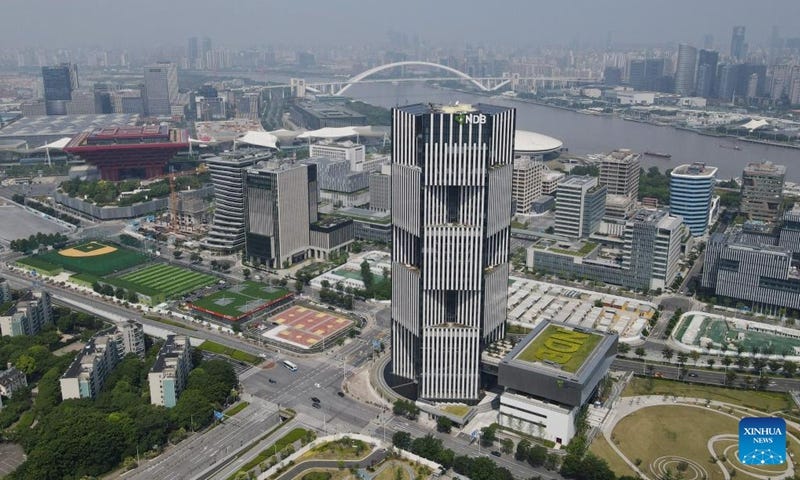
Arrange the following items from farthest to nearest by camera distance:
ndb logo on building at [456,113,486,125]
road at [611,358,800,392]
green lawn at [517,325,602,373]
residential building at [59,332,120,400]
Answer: road at [611,358,800,392]
residential building at [59,332,120,400]
green lawn at [517,325,602,373]
ndb logo on building at [456,113,486,125]

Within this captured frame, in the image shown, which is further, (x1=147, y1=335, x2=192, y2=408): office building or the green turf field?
the green turf field

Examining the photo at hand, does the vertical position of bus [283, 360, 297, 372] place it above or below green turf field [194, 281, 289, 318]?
below

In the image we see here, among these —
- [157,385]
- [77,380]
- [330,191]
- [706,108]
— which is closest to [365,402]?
[157,385]

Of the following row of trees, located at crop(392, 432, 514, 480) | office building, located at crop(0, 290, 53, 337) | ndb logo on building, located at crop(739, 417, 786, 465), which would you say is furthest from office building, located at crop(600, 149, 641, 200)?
ndb logo on building, located at crop(739, 417, 786, 465)

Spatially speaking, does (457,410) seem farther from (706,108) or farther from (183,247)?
(706,108)

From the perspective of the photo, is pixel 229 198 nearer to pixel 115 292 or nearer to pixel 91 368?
pixel 115 292

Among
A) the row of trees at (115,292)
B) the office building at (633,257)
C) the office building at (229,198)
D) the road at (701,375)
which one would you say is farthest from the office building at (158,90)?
the road at (701,375)

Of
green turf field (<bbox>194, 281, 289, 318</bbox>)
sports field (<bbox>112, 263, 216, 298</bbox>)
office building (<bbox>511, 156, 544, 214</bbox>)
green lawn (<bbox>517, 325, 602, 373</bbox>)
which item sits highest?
office building (<bbox>511, 156, 544, 214</bbox>)

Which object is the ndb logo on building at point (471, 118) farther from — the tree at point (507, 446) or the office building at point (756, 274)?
the office building at point (756, 274)

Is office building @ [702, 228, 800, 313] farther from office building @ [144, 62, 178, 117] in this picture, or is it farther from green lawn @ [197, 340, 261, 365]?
office building @ [144, 62, 178, 117]
